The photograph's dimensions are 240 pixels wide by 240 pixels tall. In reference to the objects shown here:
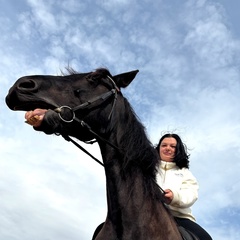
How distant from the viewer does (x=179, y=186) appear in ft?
22.7

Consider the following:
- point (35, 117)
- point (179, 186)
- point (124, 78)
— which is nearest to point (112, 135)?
point (124, 78)

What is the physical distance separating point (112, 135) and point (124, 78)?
1.22 metres

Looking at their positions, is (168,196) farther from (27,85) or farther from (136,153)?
(27,85)

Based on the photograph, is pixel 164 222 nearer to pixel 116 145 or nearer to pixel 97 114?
pixel 116 145

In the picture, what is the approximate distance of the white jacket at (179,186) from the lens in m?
6.51

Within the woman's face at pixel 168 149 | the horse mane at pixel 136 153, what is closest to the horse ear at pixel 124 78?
the horse mane at pixel 136 153

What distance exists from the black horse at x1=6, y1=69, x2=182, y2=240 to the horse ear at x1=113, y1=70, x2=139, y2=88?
233 millimetres

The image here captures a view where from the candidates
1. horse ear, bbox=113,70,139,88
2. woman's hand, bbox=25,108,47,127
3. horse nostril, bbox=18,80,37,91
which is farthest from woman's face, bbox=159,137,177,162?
horse nostril, bbox=18,80,37,91

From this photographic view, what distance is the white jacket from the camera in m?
6.51

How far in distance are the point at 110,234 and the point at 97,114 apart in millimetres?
1913

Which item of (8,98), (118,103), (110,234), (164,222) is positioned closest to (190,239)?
(164,222)

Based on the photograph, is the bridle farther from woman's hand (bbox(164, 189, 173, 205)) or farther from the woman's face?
the woman's face

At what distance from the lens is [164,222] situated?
5738 mm

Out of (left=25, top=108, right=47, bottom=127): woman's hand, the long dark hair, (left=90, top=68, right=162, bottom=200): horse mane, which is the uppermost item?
the long dark hair
